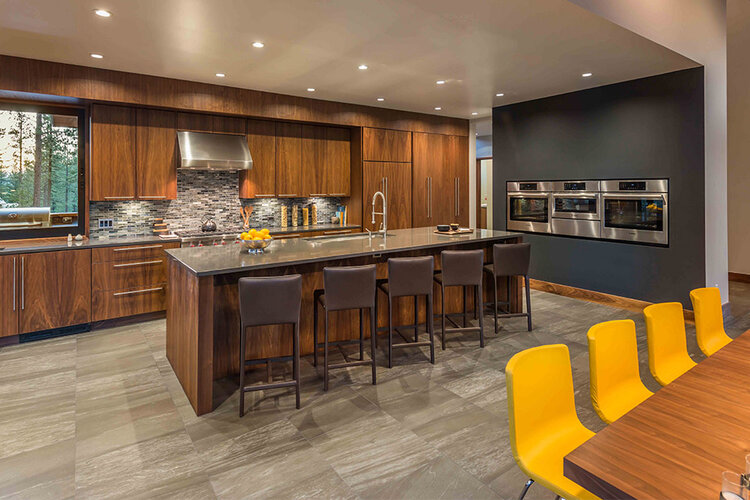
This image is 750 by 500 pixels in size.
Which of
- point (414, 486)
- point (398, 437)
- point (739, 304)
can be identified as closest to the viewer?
point (414, 486)

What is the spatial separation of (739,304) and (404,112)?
Result: 17.7ft

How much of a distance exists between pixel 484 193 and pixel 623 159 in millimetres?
5465

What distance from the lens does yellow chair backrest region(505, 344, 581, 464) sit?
5.01 feet

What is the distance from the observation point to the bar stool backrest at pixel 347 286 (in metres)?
3.21

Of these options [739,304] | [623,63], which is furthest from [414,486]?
[739,304]

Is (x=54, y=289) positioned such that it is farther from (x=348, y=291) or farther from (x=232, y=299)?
(x=348, y=291)

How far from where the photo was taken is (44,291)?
440cm

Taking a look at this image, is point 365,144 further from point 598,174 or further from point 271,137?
point 598,174

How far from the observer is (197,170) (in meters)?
5.84

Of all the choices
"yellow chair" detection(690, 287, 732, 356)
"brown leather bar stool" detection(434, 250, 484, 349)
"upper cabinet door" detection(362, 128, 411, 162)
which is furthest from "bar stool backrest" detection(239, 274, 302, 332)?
"upper cabinet door" detection(362, 128, 411, 162)

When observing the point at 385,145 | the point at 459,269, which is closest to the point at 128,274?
the point at 459,269

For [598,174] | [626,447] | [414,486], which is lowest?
[414,486]

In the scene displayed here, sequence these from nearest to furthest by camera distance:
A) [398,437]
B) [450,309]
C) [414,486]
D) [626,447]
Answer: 1. [626,447]
2. [414,486]
3. [398,437]
4. [450,309]

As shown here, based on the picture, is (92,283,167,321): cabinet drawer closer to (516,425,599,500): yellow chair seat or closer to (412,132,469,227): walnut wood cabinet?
(412,132,469,227): walnut wood cabinet
